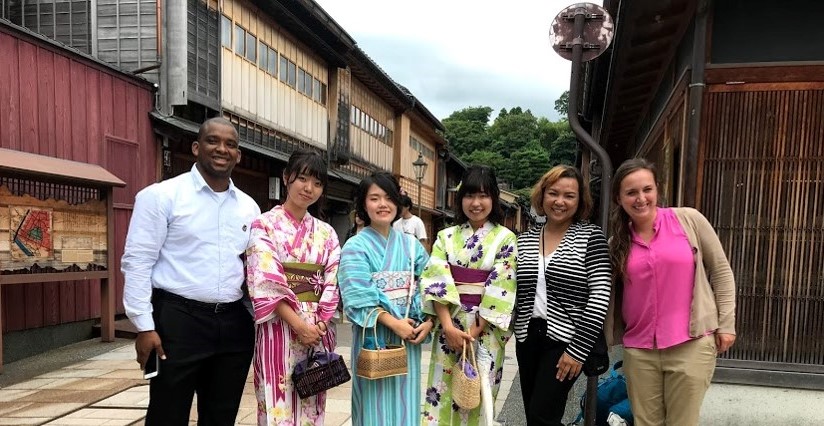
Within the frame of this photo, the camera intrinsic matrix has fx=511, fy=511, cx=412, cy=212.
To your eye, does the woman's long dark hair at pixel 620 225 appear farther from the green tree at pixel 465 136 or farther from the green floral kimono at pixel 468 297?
the green tree at pixel 465 136

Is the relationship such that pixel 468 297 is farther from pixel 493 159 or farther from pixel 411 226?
pixel 493 159

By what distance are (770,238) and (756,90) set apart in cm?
115

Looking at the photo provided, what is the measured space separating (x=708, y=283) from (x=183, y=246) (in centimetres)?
271

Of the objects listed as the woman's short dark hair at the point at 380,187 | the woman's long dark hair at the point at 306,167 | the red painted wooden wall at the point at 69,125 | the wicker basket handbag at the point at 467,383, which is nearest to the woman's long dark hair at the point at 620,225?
the wicker basket handbag at the point at 467,383

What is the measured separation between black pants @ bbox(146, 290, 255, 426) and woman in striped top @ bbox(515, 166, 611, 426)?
1.54 metres

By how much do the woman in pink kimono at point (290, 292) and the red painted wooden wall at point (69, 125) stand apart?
5051mm

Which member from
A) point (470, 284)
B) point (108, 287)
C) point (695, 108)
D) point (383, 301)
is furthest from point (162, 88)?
point (695, 108)

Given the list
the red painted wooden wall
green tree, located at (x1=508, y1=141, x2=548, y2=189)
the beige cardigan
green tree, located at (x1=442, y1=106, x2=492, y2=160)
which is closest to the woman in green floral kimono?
the beige cardigan

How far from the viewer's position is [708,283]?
2656 millimetres

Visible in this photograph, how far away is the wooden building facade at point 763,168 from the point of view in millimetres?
3867

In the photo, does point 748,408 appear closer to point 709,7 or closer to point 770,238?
point 770,238

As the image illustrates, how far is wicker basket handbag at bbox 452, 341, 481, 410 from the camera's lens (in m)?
2.79

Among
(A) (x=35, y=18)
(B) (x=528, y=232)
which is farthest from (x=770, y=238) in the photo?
(A) (x=35, y=18)

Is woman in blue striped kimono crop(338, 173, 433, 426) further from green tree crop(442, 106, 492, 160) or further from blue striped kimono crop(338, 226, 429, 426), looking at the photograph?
green tree crop(442, 106, 492, 160)
